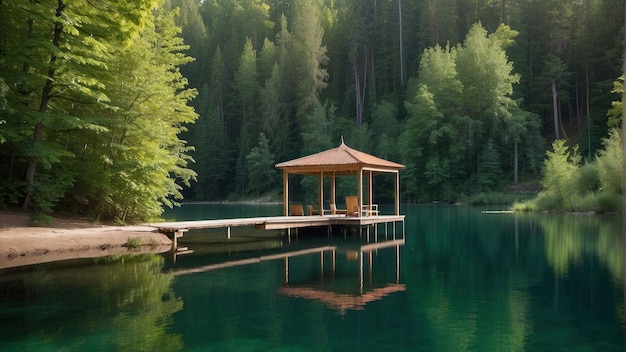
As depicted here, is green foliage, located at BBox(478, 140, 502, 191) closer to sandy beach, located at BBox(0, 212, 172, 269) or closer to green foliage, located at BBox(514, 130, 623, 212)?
green foliage, located at BBox(514, 130, 623, 212)

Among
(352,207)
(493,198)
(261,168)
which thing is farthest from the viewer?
(261,168)

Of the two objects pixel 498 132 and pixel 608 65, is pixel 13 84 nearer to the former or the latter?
pixel 498 132

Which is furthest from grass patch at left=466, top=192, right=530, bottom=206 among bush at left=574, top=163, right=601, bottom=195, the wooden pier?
the wooden pier

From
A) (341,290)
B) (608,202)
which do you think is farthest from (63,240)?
(608,202)

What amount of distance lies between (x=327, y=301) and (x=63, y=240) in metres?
9.05

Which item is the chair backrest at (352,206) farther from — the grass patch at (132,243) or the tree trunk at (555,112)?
the tree trunk at (555,112)

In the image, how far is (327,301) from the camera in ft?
31.0

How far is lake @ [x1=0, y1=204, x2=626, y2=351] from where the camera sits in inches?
276

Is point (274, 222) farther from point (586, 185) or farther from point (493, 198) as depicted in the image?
point (493, 198)

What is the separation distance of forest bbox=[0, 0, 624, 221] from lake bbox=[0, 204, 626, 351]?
15.2ft

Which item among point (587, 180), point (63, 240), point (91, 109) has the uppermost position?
point (91, 109)

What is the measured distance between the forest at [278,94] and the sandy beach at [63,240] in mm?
973

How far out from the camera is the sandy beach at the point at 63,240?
1353 cm

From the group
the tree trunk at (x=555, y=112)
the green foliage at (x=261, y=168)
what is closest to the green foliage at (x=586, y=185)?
the tree trunk at (x=555, y=112)
